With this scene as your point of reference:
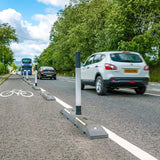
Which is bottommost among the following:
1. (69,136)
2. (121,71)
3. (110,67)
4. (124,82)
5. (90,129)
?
(69,136)

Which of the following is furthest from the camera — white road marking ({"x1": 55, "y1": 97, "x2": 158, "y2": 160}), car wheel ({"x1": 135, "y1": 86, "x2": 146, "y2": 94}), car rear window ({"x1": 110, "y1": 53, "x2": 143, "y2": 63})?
car wheel ({"x1": 135, "y1": 86, "x2": 146, "y2": 94})

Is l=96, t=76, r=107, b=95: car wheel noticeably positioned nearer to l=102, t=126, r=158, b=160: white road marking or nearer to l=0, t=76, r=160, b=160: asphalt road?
l=0, t=76, r=160, b=160: asphalt road

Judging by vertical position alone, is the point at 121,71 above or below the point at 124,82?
above

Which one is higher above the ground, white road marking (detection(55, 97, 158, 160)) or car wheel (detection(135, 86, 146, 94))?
car wheel (detection(135, 86, 146, 94))

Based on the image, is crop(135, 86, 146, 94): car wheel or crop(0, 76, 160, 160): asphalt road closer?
crop(0, 76, 160, 160): asphalt road

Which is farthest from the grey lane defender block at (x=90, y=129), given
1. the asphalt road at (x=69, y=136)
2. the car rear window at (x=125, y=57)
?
the car rear window at (x=125, y=57)

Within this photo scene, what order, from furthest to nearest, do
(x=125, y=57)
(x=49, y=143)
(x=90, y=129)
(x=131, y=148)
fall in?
(x=125, y=57) < (x=90, y=129) < (x=49, y=143) < (x=131, y=148)

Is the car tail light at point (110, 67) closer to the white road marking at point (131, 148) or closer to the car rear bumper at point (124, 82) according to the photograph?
the car rear bumper at point (124, 82)

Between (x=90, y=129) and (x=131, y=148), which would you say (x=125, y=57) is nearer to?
(x=90, y=129)

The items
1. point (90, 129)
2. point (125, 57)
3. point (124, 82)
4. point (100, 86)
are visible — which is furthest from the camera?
point (100, 86)

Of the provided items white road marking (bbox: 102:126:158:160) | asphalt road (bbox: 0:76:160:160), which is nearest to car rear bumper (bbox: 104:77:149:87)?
asphalt road (bbox: 0:76:160:160)

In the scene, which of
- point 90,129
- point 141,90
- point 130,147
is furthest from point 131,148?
point 141,90

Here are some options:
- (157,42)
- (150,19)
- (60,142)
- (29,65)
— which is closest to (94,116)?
(60,142)

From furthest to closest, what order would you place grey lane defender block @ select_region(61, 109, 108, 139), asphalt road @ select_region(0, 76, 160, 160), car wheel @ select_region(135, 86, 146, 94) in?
car wheel @ select_region(135, 86, 146, 94) → grey lane defender block @ select_region(61, 109, 108, 139) → asphalt road @ select_region(0, 76, 160, 160)
